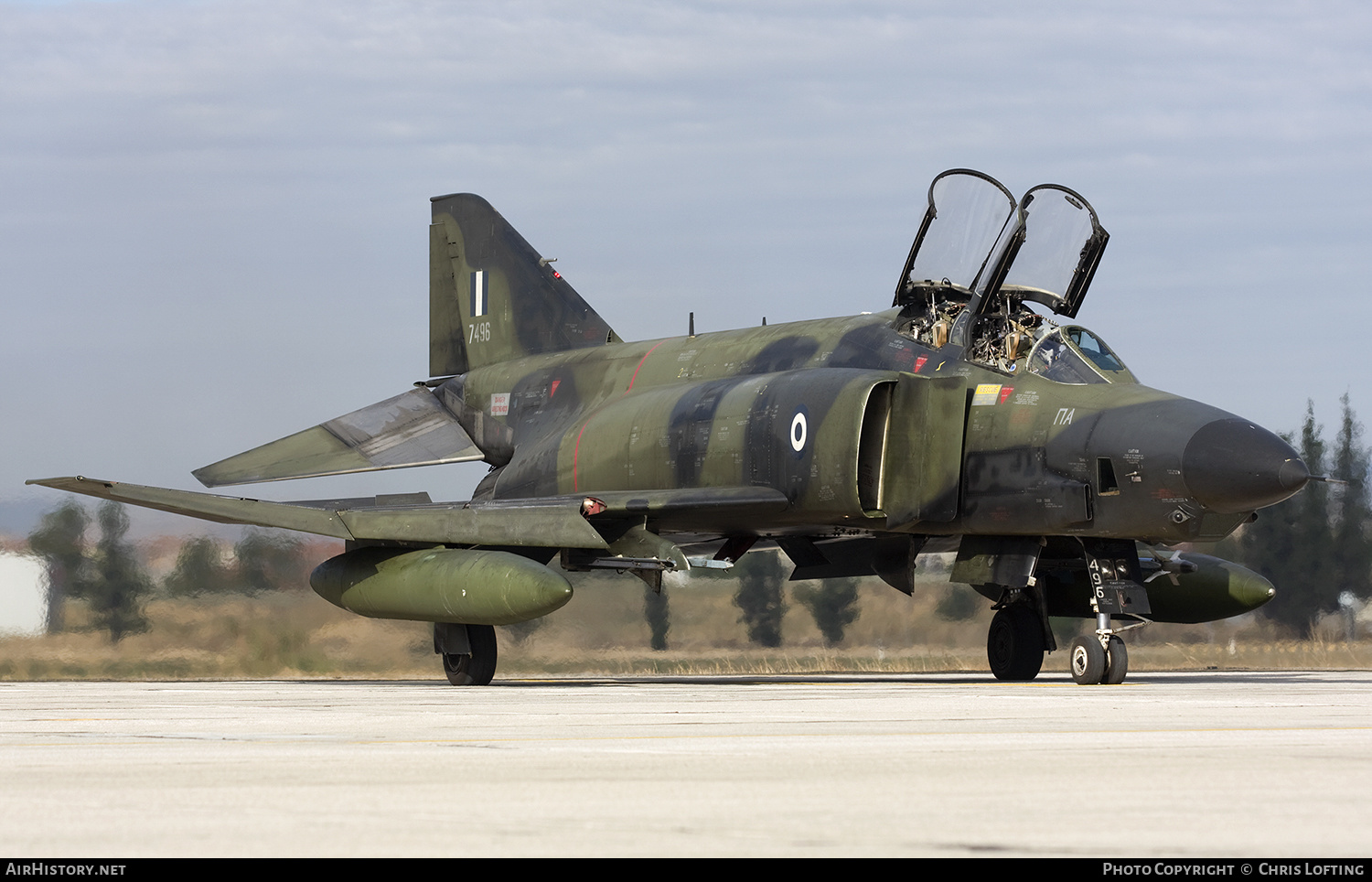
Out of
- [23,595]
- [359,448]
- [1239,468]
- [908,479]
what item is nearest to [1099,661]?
[1239,468]

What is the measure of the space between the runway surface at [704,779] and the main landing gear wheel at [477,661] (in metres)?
4.27

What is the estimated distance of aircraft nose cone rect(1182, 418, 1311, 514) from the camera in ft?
40.6

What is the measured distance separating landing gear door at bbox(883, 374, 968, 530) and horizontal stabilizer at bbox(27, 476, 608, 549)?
2.58 m

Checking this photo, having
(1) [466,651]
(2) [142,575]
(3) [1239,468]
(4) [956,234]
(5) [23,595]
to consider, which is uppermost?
(4) [956,234]

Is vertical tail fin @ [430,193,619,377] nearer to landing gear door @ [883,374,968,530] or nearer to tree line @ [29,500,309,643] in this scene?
tree line @ [29,500,309,643]

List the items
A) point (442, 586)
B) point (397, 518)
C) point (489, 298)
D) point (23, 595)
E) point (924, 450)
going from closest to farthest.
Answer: point (924, 450)
point (442, 586)
point (397, 518)
point (23, 595)
point (489, 298)

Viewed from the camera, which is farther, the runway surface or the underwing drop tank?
the underwing drop tank

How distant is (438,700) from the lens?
40.4ft

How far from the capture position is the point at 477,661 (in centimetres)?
1580

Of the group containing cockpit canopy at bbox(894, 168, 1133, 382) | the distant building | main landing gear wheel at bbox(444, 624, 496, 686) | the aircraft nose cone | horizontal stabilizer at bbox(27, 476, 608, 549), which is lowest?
main landing gear wheel at bbox(444, 624, 496, 686)

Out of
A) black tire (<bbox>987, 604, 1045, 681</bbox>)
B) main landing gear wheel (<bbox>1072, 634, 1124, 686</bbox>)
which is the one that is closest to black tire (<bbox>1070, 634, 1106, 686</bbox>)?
main landing gear wheel (<bbox>1072, 634, 1124, 686</bbox>)

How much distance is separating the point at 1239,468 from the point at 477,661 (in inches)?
278

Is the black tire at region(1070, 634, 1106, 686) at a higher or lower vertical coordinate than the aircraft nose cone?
lower

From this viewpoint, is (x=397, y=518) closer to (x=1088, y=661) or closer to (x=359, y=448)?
(x=359, y=448)
